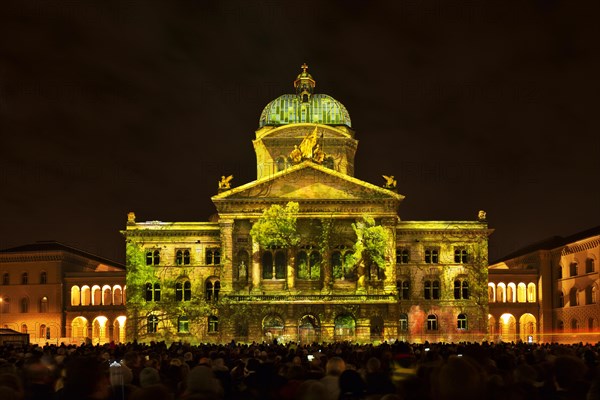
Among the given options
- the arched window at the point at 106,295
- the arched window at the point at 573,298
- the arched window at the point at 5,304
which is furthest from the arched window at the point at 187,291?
the arched window at the point at 573,298

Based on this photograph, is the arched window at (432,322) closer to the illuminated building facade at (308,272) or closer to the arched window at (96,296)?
the illuminated building facade at (308,272)

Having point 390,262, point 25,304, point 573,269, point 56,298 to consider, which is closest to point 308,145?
point 390,262

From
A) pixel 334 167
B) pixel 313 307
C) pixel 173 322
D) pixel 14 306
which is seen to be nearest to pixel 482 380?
pixel 313 307

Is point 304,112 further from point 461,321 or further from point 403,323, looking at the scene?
point 461,321

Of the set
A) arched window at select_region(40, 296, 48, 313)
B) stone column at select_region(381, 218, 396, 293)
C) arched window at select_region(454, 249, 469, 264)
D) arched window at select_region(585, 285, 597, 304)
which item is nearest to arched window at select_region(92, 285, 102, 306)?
arched window at select_region(40, 296, 48, 313)

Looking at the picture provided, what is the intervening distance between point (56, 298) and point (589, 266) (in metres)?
53.5

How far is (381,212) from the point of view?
80250mm

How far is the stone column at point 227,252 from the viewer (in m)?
80.4

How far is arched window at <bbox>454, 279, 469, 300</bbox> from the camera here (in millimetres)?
84438

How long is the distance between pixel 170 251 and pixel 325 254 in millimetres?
14945

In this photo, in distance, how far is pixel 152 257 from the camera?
277 feet

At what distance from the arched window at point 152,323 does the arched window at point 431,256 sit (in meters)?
25.6

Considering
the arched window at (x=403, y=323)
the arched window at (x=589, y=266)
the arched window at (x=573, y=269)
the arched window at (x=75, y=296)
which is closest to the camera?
the arched window at (x=589, y=266)

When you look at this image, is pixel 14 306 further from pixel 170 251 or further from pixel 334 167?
pixel 334 167
